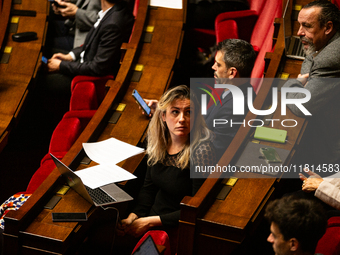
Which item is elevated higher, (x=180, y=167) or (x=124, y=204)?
(x=180, y=167)

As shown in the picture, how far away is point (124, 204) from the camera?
5.62ft

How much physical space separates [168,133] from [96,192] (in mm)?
417

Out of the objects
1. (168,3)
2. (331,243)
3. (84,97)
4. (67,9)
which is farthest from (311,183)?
(67,9)

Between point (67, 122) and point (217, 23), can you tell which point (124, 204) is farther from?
point (217, 23)

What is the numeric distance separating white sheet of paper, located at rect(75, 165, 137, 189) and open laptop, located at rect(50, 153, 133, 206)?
0.08ft

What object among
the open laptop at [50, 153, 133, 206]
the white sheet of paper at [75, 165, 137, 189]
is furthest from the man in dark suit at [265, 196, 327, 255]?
the white sheet of paper at [75, 165, 137, 189]

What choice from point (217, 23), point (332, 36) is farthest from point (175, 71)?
point (332, 36)

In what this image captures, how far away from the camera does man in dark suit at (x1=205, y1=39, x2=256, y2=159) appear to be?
1970 mm

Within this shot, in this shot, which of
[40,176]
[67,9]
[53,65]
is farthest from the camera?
[67,9]

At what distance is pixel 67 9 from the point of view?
3254mm

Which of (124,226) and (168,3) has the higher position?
(168,3)

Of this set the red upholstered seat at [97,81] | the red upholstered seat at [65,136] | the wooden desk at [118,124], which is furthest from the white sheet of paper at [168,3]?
the red upholstered seat at [65,136]

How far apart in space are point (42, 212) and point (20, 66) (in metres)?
1.46

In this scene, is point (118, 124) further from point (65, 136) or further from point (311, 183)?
point (311, 183)
